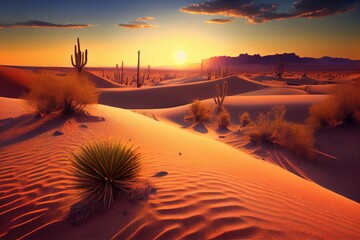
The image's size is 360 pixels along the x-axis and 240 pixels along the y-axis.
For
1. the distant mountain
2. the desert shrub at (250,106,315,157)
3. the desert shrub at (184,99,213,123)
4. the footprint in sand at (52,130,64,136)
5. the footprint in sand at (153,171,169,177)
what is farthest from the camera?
the distant mountain

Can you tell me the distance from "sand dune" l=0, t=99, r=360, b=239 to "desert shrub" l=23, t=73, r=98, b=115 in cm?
360

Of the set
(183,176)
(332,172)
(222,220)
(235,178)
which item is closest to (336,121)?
(332,172)

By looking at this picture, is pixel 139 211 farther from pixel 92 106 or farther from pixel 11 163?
pixel 92 106

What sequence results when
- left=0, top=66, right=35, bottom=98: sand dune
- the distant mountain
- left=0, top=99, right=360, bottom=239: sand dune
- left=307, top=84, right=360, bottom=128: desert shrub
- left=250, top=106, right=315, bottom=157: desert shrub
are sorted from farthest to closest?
the distant mountain
left=0, top=66, right=35, bottom=98: sand dune
left=307, top=84, right=360, bottom=128: desert shrub
left=250, top=106, right=315, bottom=157: desert shrub
left=0, top=99, right=360, bottom=239: sand dune

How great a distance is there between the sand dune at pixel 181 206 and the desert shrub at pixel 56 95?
360 centimetres

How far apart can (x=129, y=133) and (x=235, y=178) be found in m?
4.73

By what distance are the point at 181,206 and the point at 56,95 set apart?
7999 mm

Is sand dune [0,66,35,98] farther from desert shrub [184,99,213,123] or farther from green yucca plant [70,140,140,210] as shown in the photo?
green yucca plant [70,140,140,210]

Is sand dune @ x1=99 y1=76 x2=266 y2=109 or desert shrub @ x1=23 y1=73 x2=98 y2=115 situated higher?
desert shrub @ x1=23 y1=73 x2=98 y2=115

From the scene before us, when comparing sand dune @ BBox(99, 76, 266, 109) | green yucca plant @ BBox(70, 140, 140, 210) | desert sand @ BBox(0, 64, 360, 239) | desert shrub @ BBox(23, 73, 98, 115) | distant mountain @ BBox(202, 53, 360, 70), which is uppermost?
distant mountain @ BBox(202, 53, 360, 70)

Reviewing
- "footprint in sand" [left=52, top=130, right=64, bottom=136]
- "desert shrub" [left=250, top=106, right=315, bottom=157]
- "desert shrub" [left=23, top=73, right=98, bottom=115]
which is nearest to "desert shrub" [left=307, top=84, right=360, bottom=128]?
"desert shrub" [left=250, top=106, right=315, bottom=157]

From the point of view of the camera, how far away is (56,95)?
9.76m

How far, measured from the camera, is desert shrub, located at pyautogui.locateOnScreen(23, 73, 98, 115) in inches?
384

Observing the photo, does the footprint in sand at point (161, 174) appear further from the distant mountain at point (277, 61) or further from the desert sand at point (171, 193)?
the distant mountain at point (277, 61)
